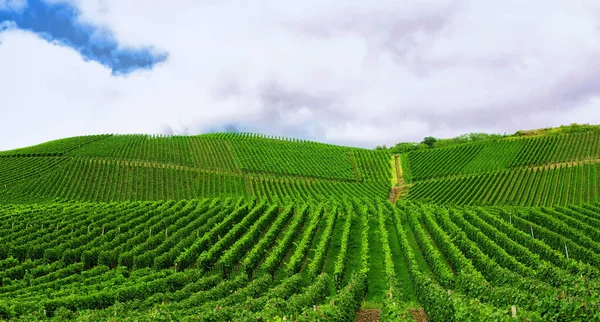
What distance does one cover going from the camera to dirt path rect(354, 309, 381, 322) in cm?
2061

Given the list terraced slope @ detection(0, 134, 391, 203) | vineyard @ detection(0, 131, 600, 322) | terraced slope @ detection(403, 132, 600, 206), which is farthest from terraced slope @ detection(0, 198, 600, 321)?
terraced slope @ detection(0, 134, 391, 203)

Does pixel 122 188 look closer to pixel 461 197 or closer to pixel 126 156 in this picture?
pixel 126 156

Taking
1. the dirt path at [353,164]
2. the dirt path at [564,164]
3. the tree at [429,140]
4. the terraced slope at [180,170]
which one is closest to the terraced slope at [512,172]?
the dirt path at [564,164]

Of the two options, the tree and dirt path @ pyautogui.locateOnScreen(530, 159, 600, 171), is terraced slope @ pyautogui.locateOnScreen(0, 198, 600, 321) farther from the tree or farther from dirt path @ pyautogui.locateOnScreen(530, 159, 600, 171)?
the tree

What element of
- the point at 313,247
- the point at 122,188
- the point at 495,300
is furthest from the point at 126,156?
the point at 495,300

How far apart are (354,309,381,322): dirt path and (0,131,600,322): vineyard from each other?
103mm

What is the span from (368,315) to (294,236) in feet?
56.8

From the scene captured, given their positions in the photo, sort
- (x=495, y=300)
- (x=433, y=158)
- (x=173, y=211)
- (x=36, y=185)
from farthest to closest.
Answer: (x=433, y=158) → (x=36, y=185) → (x=173, y=211) → (x=495, y=300)

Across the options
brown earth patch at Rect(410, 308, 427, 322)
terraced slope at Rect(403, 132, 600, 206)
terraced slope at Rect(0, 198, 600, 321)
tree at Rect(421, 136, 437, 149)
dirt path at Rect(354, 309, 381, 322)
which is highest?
tree at Rect(421, 136, 437, 149)

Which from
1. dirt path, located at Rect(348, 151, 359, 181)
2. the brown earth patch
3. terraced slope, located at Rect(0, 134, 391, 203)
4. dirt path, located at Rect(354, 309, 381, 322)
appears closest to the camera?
the brown earth patch

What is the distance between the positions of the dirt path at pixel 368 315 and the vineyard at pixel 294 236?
0.10 metres

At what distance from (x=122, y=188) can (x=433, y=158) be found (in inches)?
2495

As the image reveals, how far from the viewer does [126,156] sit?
81.5 metres

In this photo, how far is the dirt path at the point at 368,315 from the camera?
67.6ft
